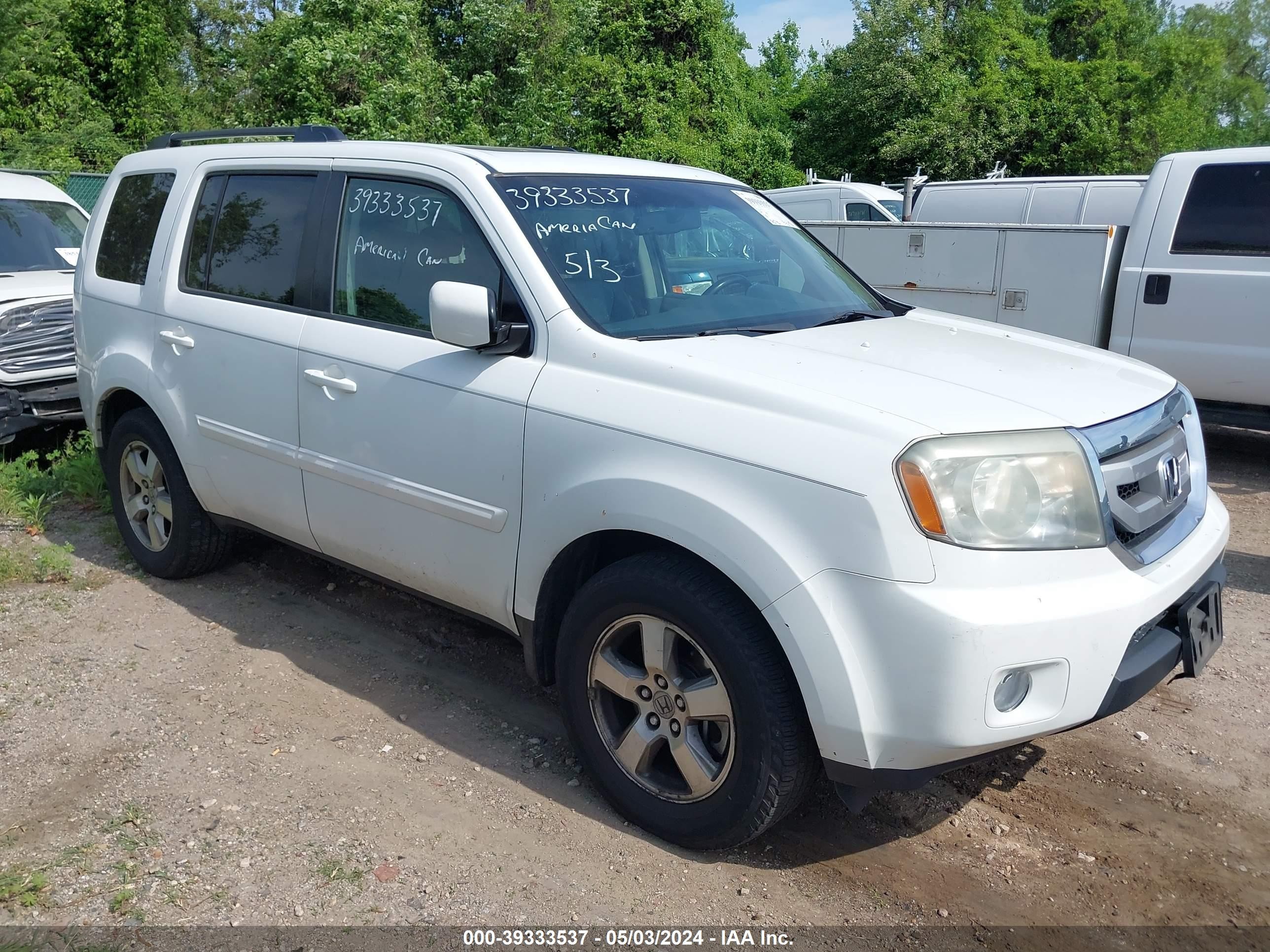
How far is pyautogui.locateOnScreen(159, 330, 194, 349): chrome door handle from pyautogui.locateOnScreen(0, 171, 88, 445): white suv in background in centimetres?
239

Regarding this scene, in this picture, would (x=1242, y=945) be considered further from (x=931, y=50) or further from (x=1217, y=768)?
(x=931, y=50)

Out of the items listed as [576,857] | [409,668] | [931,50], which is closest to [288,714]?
[409,668]

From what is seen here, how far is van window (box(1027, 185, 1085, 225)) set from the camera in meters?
10.4

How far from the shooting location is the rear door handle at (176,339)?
4527 mm

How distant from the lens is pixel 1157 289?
7.19 metres

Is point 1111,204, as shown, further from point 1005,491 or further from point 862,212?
point 1005,491

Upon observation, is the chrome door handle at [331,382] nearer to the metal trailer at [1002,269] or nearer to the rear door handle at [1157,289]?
the metal trailer at [1002,269]

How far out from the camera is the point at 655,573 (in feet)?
9.68

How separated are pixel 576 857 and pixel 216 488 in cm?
244

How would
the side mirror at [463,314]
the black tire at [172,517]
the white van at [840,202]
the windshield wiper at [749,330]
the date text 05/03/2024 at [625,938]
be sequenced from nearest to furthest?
the date text 05/03/2024 at [625,938]
the side mirror at [463,314]
the windshield wiper at [749,330]
the black tire at [172,517]
the white van at [840,202]

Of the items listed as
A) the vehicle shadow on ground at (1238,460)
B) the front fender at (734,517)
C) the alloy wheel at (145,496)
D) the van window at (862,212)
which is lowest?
the vehicle shadow on ground at (1238,460)

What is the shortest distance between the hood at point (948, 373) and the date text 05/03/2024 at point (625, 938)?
137 cm

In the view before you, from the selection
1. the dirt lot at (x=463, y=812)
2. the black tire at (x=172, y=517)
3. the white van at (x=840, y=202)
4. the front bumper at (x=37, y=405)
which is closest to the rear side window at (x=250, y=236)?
the black tire at (x=172, y=517)

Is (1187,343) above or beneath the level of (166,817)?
above
